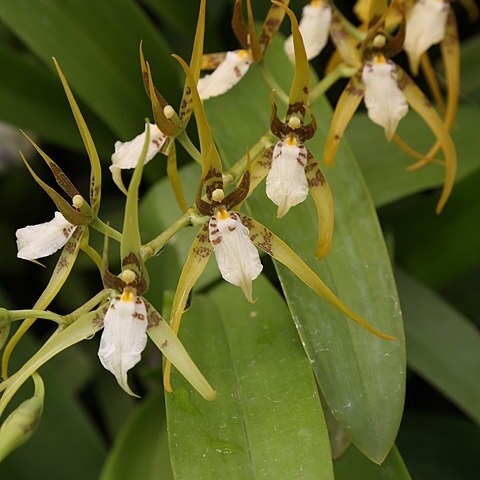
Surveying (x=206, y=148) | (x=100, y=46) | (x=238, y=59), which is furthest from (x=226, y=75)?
(x=100, y=46)

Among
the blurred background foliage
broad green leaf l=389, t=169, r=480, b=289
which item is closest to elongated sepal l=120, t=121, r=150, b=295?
the blurred background foliage

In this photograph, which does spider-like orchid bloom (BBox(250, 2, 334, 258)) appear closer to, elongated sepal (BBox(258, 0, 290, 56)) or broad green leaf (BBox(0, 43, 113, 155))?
elongated sepal (BBox(258, 0, 290, 56))

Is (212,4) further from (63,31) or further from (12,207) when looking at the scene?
(12,207)

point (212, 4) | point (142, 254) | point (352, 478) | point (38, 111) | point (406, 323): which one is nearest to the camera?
point (142, 254)

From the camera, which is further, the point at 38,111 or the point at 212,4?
the point at 212,4

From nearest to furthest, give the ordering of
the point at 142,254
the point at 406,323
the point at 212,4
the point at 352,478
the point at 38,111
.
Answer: the point at 142,254
the point at 352,478
the point at 406,323
the point at 38,111
the point at 212,4

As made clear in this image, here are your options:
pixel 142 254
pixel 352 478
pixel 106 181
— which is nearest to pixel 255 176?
pixel 142 254

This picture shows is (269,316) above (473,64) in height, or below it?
above
